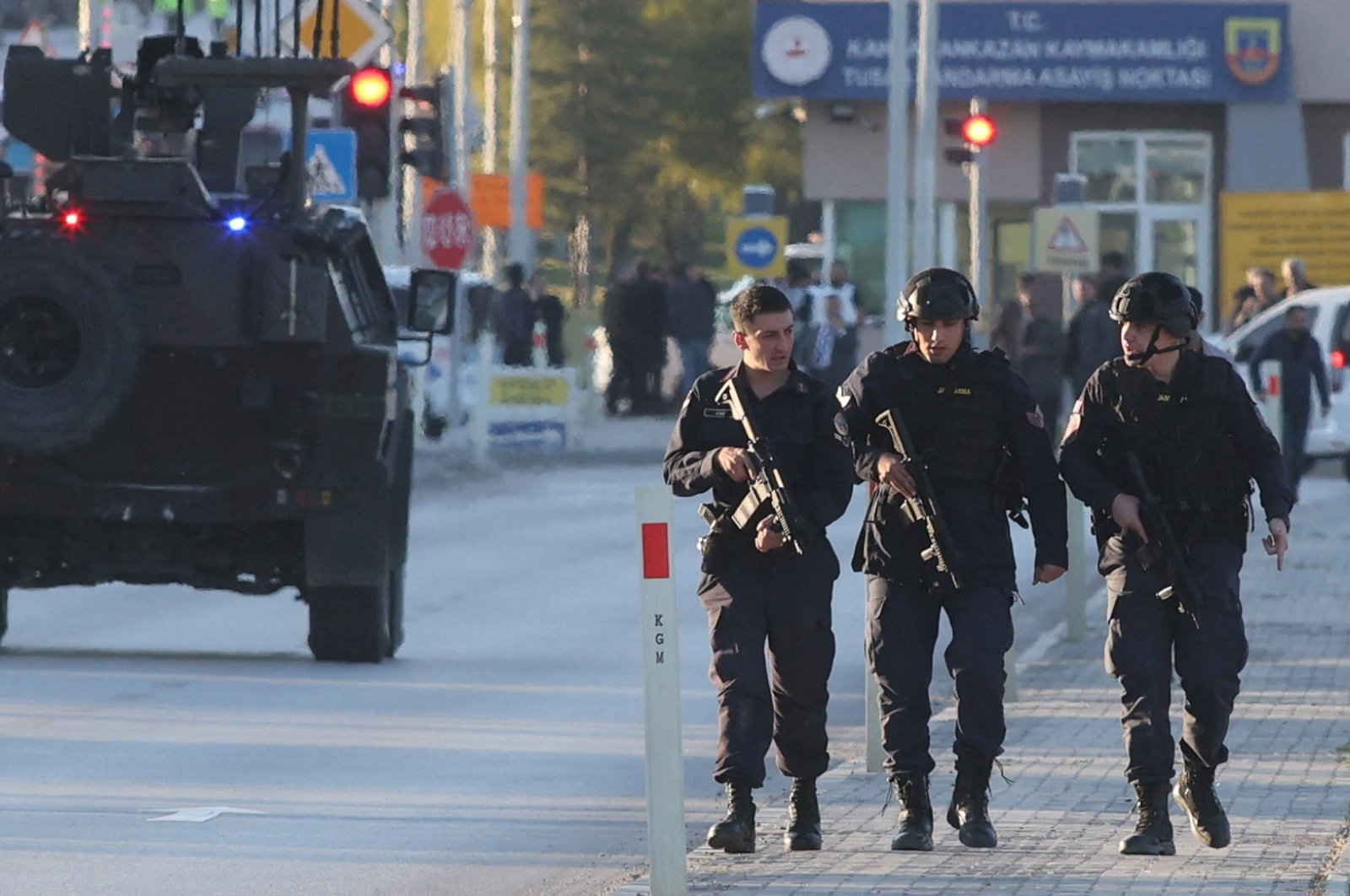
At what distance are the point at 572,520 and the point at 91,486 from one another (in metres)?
9.98

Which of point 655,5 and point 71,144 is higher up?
point 655,5

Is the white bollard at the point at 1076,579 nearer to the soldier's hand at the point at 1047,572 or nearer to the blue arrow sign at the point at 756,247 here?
the soldier's hand at the point at 1047,572

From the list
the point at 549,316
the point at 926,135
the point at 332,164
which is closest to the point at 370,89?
the point at 332,164

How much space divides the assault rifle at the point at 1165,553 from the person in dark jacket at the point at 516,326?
28036 millimetres

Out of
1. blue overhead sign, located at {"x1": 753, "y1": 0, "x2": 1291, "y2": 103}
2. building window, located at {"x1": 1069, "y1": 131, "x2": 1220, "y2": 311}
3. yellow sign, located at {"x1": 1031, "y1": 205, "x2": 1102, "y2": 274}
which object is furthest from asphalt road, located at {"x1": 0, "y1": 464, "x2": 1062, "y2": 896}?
building window, located at {"x1": 1069, "y1": 131, "x2": 1220, "y2": 311}

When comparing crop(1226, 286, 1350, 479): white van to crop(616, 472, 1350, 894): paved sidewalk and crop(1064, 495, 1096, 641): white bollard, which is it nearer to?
crop(1064, 495, 1096, 641): white bollard

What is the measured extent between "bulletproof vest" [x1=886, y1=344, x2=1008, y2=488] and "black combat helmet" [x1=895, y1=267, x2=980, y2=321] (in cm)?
15

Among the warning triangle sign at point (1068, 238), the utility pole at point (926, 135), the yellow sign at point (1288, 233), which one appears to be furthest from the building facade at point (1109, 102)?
the warning triangle sign at point (1068, 238)

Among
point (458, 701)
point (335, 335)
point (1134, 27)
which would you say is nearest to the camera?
point (458, 701)

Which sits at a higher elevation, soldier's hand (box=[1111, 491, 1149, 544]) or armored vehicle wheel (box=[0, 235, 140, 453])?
armored vehicle wheel (box=[0, 235, 140, 453])

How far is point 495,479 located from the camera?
1084 inches

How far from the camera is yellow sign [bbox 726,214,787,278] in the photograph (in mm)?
34500

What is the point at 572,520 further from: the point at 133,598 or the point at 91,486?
the point at 91,486

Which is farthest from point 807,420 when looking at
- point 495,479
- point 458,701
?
point 495,479
